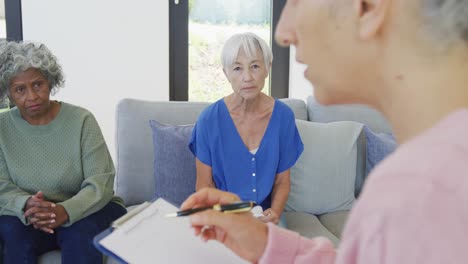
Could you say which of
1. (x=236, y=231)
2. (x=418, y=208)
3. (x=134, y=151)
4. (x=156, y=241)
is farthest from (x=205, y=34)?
(x=418, y=208)

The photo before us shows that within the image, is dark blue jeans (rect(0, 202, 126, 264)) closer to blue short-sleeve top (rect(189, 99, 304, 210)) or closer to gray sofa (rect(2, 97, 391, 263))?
gray sofa (rect(2, 97, 391, 263))

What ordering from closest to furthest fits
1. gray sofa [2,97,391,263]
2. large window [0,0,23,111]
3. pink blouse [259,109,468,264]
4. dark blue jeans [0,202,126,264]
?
pink blouse [259,109,468,264] → dark blue jeans [0,202,126,264] → gray sofa [2,97,391,263] → large window [0,0,23,111]

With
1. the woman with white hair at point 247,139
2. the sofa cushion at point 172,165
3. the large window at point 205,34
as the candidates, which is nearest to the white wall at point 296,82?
the large window at point 205,34

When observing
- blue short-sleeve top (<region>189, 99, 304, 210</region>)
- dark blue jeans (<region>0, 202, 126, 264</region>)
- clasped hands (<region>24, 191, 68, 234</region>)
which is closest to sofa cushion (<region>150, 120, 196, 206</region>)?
blue short-sleeve top (<region>189, 99, 304, 210</region>)

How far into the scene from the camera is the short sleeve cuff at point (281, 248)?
2.48 feet

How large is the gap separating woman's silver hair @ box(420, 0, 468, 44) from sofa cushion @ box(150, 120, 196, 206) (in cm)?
173

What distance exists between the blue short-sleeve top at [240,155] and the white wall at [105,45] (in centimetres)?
123

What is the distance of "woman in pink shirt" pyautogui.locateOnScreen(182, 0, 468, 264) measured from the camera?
34 cm

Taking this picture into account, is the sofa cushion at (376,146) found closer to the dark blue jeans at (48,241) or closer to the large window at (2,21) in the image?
the dark blue jeans at (48,241)

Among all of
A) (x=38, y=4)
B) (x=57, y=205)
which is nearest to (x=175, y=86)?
(x=38, y=4)

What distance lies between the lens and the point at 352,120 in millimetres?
2523

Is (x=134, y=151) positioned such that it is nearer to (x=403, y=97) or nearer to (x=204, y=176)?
(x=204, y=176)

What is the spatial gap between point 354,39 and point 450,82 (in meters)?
0.10

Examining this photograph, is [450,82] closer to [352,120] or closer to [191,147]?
[191,147]
